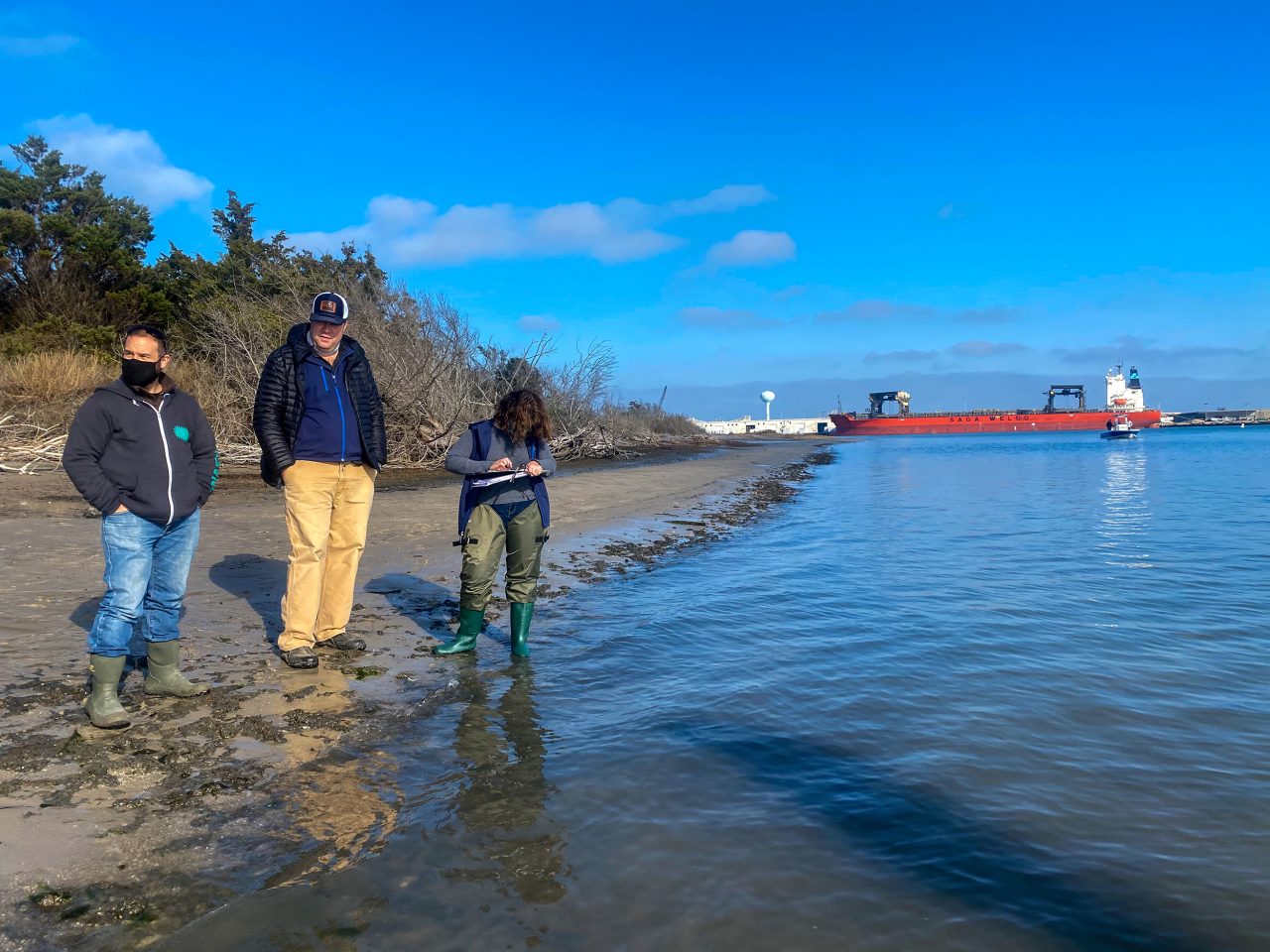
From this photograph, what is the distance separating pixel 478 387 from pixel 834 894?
72.1ft

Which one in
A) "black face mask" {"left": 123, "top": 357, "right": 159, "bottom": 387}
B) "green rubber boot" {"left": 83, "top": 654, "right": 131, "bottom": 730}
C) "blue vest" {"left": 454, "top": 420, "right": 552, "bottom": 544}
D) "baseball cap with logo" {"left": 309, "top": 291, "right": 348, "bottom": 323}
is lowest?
"green rubber boot" {"left": 83, "top": 654, "right": 131, "bottom": 730}

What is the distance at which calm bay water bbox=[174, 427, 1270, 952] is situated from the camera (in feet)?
8.05

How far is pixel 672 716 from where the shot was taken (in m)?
4.25

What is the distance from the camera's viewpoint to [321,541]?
4.74 m

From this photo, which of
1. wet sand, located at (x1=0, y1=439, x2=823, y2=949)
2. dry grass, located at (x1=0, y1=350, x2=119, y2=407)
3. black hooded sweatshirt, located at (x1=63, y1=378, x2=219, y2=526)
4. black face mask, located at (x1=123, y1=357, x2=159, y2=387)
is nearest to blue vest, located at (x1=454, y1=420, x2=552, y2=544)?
wet sand, located at (x1=0, y1=439, x2=823, y2=949)

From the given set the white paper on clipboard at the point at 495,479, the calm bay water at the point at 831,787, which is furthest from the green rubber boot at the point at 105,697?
the white paper on clipboard at the point at 495,479

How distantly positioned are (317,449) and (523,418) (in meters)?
1.22

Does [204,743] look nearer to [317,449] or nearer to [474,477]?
[317,449]

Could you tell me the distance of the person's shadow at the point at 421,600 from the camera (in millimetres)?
5957

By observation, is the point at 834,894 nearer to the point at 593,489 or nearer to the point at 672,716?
the point at 672,716

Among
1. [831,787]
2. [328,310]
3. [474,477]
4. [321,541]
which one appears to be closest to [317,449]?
[321,541]

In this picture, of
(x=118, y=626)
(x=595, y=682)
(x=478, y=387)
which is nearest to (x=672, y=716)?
(x=595, y=682)

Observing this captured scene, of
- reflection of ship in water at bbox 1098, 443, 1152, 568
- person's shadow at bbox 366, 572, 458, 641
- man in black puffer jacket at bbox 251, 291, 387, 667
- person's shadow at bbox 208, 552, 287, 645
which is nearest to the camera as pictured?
man in black puffer jacket at bbox 251, 291, 387, 667

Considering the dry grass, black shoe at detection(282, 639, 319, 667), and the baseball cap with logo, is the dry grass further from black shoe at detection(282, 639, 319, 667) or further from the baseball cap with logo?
black shoe at detection(282, 639, 319, 667)
